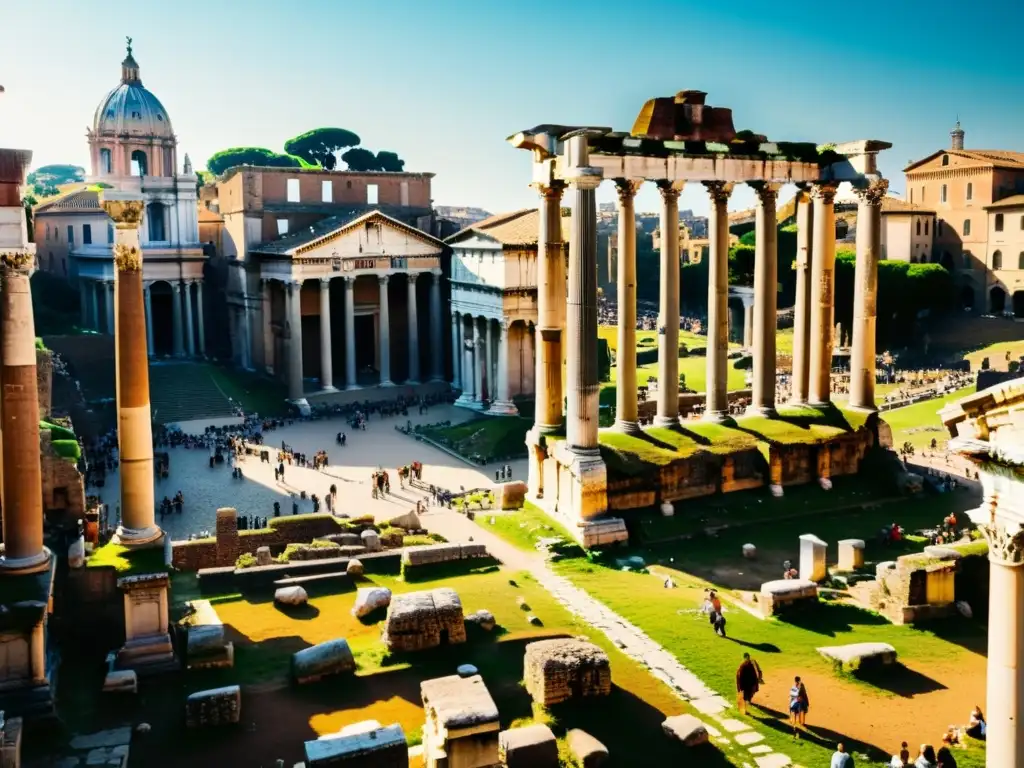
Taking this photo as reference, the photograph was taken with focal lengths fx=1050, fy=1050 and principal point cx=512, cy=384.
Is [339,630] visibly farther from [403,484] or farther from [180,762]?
[403,484]

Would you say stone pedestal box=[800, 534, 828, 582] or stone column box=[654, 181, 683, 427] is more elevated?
stone column box=[654, 181, 683, 427]

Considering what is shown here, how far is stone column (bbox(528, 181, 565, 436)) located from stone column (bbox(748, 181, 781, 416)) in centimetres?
467

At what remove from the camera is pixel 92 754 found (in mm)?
12227

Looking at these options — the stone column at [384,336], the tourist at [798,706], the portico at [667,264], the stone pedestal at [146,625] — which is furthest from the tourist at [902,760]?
the stone column at [384,336]

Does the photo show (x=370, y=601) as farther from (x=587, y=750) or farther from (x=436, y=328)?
(x=436, y=328)

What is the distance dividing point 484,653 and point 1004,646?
8.50 meters

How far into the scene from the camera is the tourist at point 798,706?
42.8ft

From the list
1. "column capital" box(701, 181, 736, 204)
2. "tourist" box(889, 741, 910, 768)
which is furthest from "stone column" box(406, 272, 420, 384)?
"tourist" box(889, 741, 910, 768)

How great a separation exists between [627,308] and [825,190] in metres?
6.00

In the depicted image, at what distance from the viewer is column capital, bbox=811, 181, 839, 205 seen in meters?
24.4

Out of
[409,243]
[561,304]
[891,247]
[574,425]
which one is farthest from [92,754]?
[891,247]

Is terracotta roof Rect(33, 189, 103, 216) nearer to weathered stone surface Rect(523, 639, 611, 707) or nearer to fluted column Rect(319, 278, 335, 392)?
fluted column Rect(319, 278, 335, 392)

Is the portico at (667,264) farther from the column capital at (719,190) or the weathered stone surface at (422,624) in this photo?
the weathered stone surface at (422,624)

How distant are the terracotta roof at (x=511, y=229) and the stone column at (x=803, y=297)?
15.5 metres
